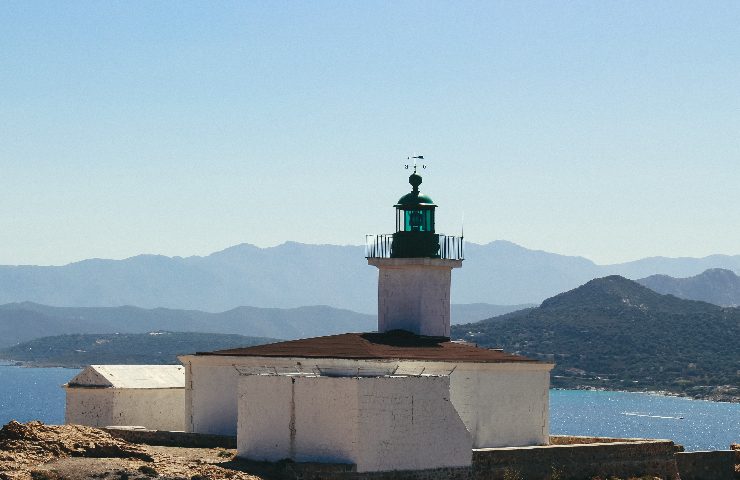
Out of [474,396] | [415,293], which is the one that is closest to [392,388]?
[474,396]

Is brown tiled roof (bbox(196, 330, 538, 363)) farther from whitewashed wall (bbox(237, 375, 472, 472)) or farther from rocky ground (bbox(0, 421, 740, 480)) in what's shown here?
rocky ground (bbox(0, 421, 740, 480))

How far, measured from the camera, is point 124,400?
38.5 m

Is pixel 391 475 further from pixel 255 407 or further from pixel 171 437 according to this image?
pixel 171 437

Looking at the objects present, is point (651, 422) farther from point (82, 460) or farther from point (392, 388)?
point (82, 460)

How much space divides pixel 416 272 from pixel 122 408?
9474 mm

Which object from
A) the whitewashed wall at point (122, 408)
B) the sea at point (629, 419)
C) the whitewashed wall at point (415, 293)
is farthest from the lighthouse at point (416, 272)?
the sea at point (629, 419)

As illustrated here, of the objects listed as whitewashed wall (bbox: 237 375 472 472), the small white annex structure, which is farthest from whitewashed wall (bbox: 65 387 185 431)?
whitewashed wall (bbox: 237 375 472 472)

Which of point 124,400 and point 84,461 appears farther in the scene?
point 124,400

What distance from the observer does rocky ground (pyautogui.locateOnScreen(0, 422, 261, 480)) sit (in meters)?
26.5

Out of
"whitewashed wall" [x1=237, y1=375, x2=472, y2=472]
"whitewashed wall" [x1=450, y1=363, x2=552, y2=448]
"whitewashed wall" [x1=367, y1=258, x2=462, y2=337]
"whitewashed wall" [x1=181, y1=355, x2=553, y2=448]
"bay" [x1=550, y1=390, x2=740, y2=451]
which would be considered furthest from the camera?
"bay" [x1=550, y1=390, x2=740, y2=451]

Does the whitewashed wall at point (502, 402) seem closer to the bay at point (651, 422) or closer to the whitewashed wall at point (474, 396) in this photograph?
the whitewashed wall at point (474, 396)

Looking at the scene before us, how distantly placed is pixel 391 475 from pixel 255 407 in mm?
3589

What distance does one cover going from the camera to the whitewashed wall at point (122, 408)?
126 feet

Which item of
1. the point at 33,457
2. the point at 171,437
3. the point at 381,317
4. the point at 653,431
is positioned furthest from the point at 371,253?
the point at 653,431
